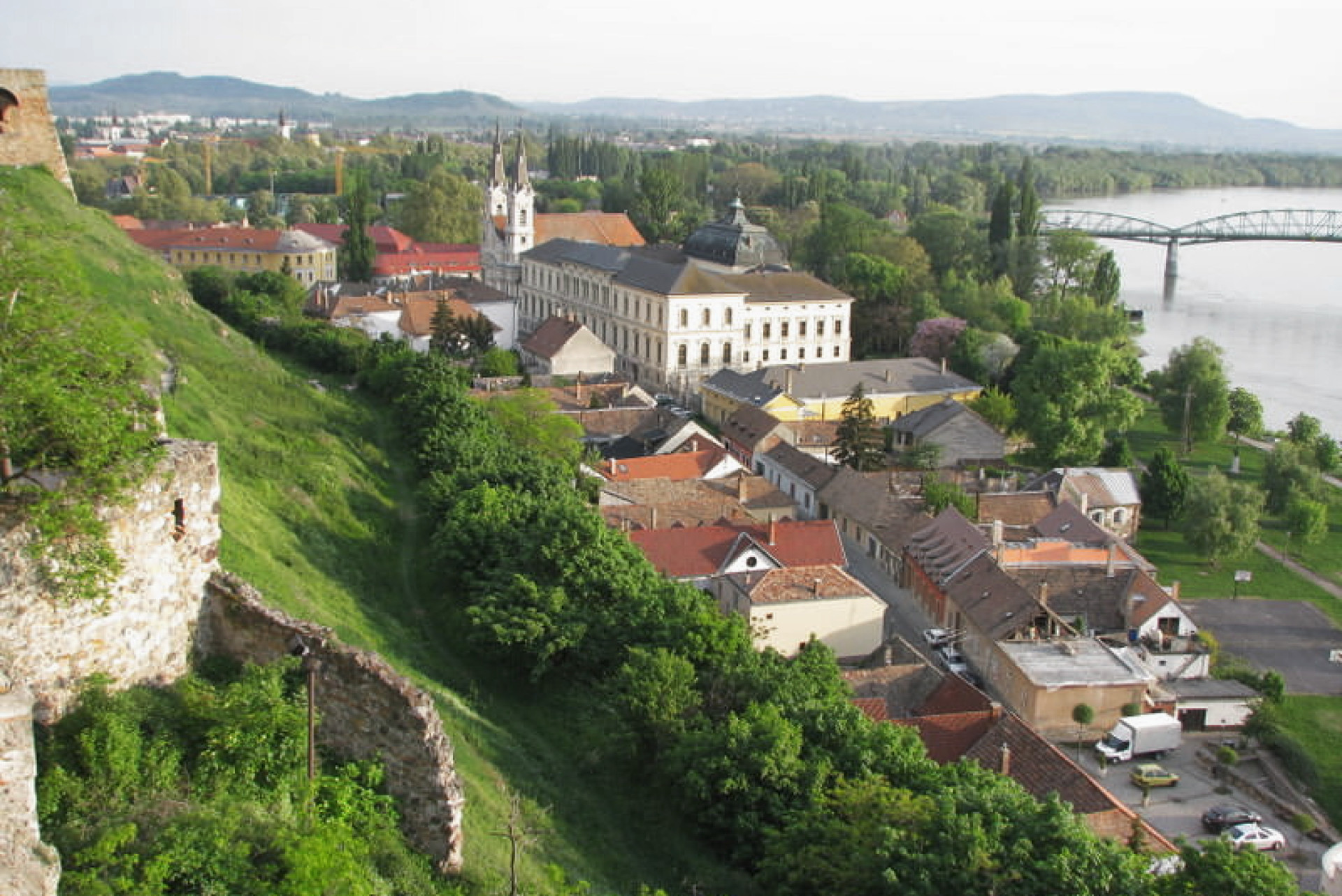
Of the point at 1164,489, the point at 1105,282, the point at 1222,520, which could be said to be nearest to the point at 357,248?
the point at 1105,282

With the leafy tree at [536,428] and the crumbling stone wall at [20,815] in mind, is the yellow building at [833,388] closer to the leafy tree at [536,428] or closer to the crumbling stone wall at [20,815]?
the leafy tree at [536,428]

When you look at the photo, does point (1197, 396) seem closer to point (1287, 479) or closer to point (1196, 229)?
point (1287, 479)

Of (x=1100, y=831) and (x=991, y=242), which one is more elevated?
(x=991, y=242)

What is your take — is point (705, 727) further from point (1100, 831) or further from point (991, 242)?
point (991, 242)

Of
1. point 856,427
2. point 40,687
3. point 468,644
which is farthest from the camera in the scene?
point 856,427

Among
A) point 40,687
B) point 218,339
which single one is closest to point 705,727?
point 40,687

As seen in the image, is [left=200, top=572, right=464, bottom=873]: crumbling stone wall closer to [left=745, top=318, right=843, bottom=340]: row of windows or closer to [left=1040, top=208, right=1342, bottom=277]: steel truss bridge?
[left=745, top=318, right=843, bottom=340]: row of windows

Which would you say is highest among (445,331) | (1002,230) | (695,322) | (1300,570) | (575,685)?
(1002,230)
